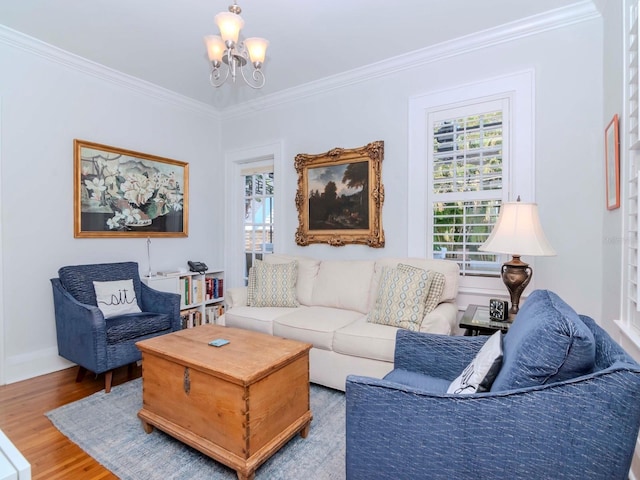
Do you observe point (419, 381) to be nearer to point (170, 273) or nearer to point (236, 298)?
point (236, 298)

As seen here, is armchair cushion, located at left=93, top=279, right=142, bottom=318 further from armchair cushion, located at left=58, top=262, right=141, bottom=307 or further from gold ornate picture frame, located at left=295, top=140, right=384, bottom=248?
gold ornate picture frame, located at left=295, top=140, right=384, bottom=248

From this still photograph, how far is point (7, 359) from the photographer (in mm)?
2756

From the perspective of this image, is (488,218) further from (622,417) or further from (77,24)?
(77,24)

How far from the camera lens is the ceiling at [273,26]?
95.8 inches

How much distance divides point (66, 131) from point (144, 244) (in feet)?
4.18

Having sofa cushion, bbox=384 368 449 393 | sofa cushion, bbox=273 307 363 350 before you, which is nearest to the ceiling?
sofa cushion, bbox=273 307 363 350

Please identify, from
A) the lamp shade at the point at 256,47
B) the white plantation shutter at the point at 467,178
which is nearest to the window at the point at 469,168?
the white plantation shutter at the point at 467,178

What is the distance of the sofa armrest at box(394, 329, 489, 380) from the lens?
165 centimetres

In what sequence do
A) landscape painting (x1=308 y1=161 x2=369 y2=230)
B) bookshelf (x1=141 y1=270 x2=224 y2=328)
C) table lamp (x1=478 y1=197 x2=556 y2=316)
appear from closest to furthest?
table lamp (x1=478 y1=197 x2=556 y2=316), landscape painting (x1=308 y1=161 x2=369 y2=230), bookshelf (x1=141 y1=270 x2=224 y2=328)

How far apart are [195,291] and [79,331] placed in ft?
4.59

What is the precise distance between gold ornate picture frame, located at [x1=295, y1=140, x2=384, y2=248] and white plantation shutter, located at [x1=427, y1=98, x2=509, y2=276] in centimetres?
53

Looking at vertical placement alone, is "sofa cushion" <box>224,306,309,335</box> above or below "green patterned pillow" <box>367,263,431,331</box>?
below

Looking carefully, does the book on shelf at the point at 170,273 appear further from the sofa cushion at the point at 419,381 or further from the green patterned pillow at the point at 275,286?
the sofa cushion at the point at 419,381

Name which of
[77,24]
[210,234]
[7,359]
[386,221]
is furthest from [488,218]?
[7,359]
